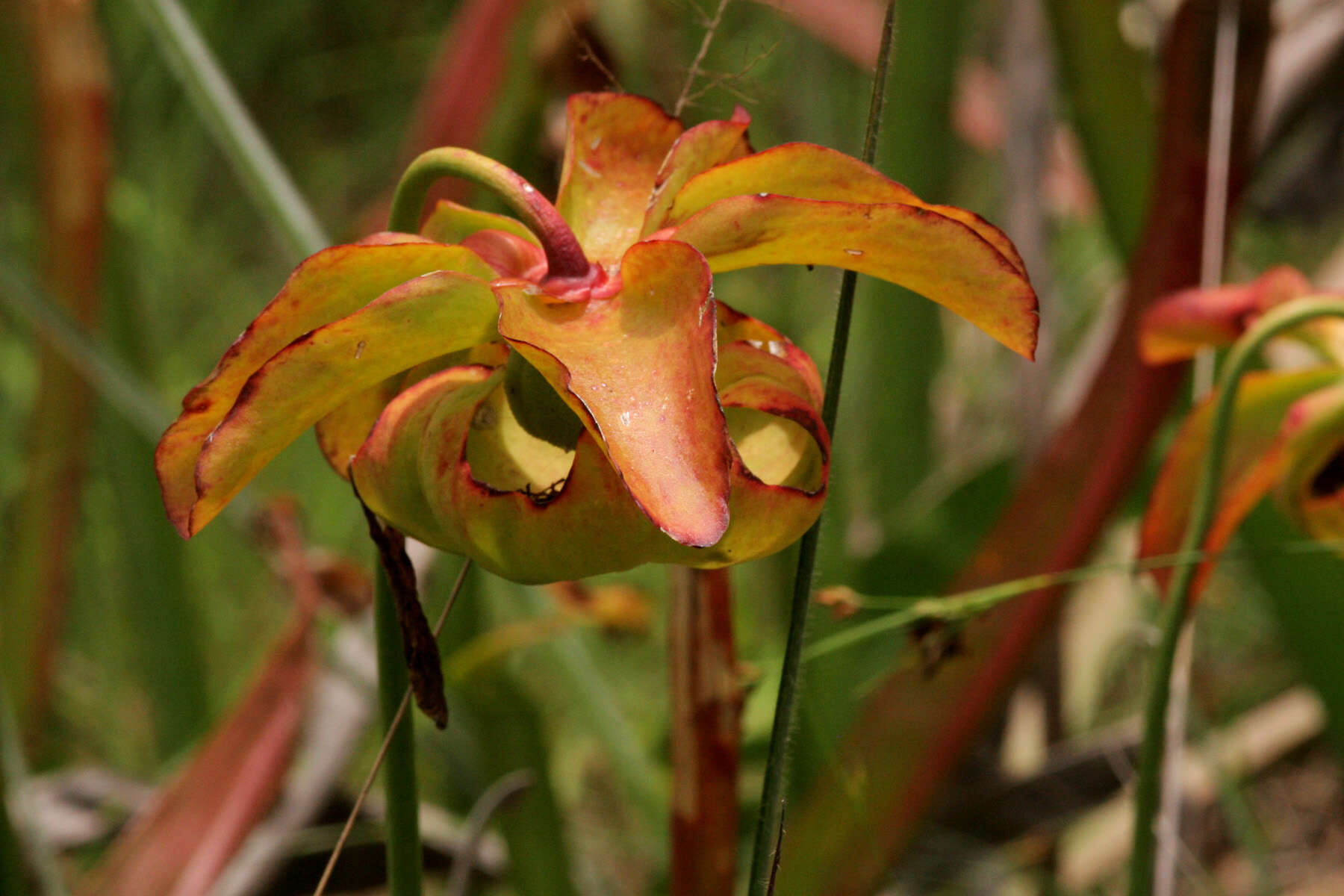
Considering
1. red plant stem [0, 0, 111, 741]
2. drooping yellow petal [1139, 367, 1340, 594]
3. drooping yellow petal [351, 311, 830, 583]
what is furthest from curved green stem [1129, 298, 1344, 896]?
red plant stem [0, 0, 111, 741]

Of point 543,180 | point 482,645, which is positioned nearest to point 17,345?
point 543,180

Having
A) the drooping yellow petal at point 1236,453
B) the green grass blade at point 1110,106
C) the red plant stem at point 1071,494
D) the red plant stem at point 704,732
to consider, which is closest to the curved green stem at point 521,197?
the red plant stem at point 704,732

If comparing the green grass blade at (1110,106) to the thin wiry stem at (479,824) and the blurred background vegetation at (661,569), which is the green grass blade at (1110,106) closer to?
the blurred background vegetation at (661,569)

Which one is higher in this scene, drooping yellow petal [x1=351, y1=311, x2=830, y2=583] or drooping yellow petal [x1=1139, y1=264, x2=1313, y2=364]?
drooping yellow petal [x1=351, y1=311, x2=830, y2=583]

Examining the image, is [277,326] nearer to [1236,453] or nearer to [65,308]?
[1236,453]

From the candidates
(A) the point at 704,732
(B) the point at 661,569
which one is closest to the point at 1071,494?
(A) the point at 704,732

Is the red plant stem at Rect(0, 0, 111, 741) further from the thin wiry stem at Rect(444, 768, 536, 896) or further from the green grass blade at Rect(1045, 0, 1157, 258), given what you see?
the green grass blade at Rect(1045, 0, 1157, 258)

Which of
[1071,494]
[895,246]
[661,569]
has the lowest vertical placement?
[661,569]
